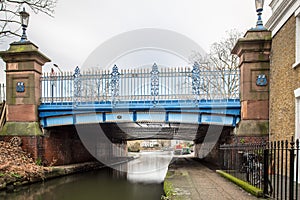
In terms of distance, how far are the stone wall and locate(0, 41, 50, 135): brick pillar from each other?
31.3 ft

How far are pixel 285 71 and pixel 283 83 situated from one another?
390 millimetres

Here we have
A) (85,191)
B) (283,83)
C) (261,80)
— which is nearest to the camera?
(283,83)

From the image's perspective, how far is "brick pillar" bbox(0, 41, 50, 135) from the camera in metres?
12.4

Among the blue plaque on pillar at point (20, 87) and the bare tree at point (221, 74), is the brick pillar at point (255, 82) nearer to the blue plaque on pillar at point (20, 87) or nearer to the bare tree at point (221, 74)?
the bare tree at point (221, 74)

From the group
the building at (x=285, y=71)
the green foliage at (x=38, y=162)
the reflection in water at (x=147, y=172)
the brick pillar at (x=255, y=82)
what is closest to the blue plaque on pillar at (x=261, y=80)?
the brick pillar at (x=255, y=82)

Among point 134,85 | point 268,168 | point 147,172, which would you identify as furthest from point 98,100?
point 268,168

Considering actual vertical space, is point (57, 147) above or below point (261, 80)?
below

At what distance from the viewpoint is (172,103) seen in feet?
39.1

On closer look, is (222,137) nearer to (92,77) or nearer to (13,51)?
(92,77)

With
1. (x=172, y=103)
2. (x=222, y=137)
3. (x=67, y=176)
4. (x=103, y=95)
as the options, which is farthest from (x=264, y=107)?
(x=67, y=176)

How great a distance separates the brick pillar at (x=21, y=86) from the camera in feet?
40.8

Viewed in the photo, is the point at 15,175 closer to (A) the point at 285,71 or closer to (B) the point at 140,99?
(B) the point at 140,99

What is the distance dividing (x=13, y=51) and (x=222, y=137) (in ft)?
35.2

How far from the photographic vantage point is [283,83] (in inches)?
347
